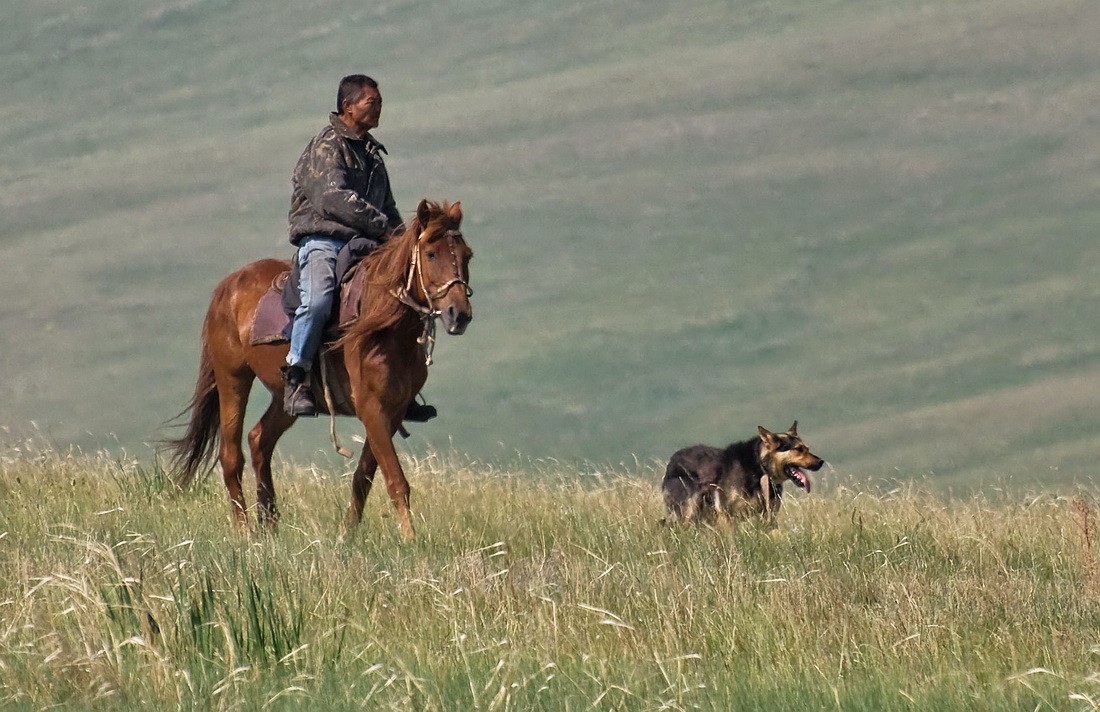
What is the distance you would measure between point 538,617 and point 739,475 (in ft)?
17.7

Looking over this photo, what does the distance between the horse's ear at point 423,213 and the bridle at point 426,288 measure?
60 millimetres

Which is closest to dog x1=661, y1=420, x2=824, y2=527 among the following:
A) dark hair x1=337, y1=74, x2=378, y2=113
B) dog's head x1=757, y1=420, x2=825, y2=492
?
dog's head x1=757, y1=420, x2=825, y2=492

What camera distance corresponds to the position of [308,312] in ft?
32.7

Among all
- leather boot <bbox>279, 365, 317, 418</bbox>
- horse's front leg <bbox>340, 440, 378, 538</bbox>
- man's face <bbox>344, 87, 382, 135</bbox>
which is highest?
man's face <bbox>344, 87, 382, 135</bbox>

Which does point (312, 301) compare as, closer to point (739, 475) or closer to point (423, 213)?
point (423, 213)

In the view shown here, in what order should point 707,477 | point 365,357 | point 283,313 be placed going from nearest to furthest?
point 365,357, point 283,313, point 707,477

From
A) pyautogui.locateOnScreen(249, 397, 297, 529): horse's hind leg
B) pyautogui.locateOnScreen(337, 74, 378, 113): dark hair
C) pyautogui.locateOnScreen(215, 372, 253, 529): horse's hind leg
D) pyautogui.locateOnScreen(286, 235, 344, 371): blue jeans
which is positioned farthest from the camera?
pyautogui.locateOnScreen(215, 372, 253, 529): horse's hind leg

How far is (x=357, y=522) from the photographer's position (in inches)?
396

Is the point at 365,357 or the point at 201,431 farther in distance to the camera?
the point at 201,431

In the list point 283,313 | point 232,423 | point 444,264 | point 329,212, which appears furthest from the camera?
point 232,423

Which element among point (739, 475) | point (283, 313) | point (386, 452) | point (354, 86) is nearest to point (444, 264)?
point (386, 452)

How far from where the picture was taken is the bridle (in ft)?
29.8

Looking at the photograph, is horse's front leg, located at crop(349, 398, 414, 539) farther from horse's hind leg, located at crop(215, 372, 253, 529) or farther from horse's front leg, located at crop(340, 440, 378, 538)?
horse's hind leg, located at crop(215, 372, 253, 529)

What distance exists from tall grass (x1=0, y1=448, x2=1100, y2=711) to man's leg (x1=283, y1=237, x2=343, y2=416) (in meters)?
0.99
